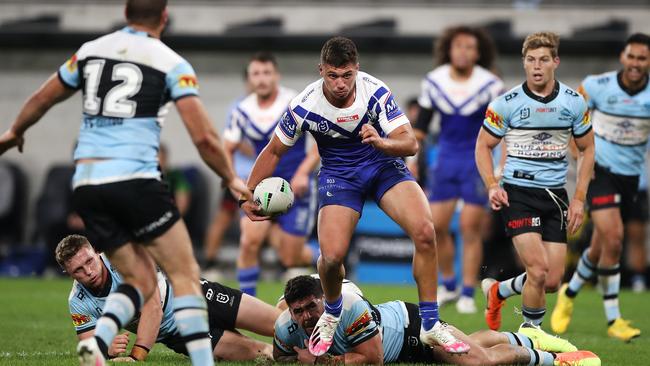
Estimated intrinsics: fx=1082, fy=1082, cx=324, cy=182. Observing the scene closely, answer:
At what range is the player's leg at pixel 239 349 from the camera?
828cm

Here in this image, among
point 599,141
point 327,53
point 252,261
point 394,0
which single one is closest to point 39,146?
point 394,0

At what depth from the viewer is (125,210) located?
247 inches

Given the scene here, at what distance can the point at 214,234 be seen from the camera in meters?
17.2

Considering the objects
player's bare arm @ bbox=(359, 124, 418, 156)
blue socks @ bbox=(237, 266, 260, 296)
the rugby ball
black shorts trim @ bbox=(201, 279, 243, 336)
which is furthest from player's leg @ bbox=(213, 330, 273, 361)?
blue socks @ bbox=(237, 266, 260, 296)

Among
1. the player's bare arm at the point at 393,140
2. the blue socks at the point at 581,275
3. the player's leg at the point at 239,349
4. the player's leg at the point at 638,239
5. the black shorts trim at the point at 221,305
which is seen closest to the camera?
the player's bare arm at the point at 393,140

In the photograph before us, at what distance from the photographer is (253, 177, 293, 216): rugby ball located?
764 cm

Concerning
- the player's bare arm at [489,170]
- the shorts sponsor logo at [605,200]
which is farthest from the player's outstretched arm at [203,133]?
the shorts sponsor logo at [605,200]

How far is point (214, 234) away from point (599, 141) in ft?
25.9

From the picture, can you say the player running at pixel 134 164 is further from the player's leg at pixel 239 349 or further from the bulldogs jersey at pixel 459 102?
the bulldogs jersey at pixel 459 102

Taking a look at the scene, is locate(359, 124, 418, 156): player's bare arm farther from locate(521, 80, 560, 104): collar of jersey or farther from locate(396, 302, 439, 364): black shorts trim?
locate(521, 80, 560, 104): collar of jersey

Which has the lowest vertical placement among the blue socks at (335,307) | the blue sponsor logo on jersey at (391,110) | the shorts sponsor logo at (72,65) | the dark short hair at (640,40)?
the blue socks at (335,307)

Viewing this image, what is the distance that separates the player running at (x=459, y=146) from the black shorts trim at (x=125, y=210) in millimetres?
6847

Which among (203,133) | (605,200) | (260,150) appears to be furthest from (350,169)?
(260,150)

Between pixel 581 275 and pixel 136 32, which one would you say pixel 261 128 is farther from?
pixel 136 32
